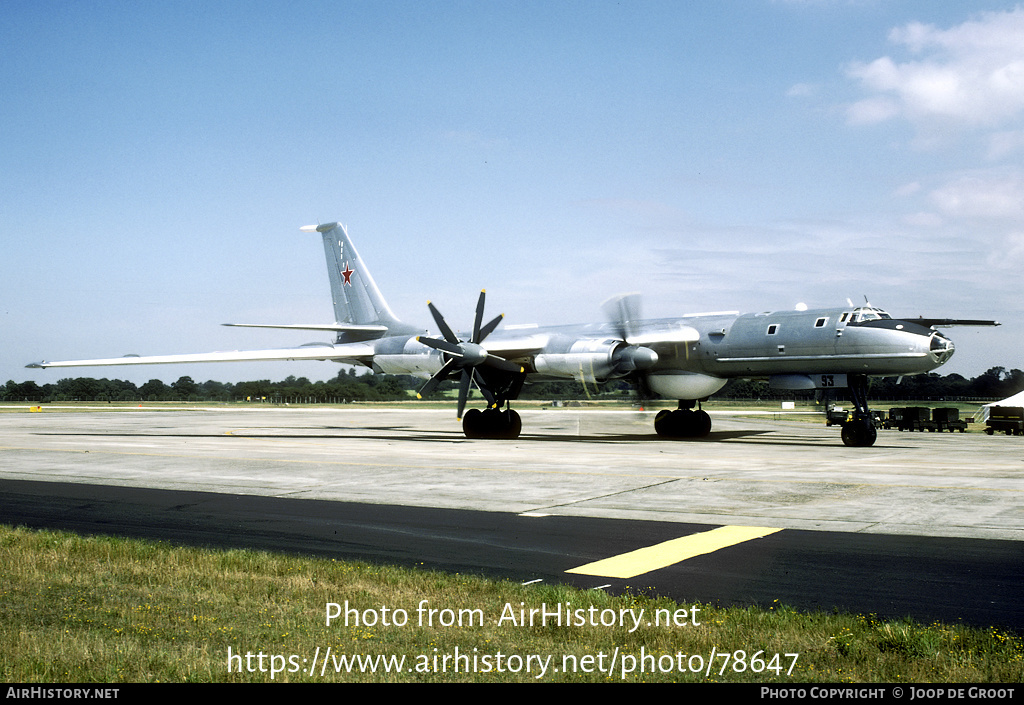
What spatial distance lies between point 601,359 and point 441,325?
6.25 metres

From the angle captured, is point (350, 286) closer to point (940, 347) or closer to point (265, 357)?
point (265, 357)

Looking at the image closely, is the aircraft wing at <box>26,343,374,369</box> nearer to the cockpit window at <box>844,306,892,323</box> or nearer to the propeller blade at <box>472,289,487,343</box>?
the propeller blade at <box>472,289,487,343</box>

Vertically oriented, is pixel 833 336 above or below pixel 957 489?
above

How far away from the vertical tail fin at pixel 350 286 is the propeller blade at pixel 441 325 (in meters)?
6.43

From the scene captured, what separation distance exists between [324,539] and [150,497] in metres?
6.04

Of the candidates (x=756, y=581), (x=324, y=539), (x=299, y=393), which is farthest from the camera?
(x=299, y=393)

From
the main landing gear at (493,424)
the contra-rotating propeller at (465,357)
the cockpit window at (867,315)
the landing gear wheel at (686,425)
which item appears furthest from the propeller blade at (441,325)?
the cockpit window at (867,315)

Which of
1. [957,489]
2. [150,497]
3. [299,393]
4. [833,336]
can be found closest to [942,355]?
[833,336]

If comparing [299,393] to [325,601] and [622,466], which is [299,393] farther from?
[325,601]

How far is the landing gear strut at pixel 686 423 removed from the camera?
3161 centimetres

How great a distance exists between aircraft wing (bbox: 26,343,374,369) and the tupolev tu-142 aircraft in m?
0.04

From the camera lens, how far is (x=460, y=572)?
27.6 feet

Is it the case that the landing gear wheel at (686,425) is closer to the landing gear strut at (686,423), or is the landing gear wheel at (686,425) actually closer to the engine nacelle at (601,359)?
the landing gear strut at (686,423)

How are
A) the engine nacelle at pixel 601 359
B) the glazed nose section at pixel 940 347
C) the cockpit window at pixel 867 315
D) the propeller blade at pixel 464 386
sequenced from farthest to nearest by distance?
the propeller blade at pixel 464 386 < the engine nacelle at pixel 601 359 < the cockpit window at pixel 867 315 < the glazed nose section at pixel 940 347
